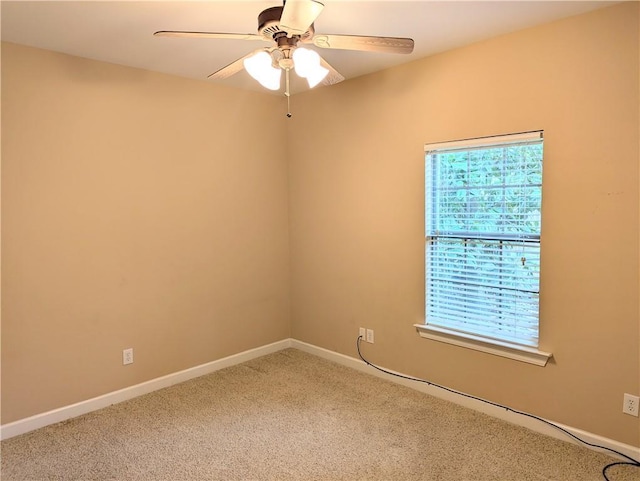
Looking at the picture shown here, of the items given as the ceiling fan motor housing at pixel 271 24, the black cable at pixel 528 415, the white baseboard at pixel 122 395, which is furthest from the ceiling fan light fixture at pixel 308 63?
the white baseboard at pixel 122 395

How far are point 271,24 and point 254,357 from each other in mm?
2958

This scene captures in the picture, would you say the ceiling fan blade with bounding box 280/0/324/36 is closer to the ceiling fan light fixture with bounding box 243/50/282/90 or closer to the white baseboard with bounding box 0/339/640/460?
the ceiling fan light fixture with bounding box 243/50/282/90

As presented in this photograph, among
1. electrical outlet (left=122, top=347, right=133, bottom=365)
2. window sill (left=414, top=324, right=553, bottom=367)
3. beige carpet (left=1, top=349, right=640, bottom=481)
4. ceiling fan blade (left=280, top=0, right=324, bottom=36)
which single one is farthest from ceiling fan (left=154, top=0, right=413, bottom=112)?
electrical outlet (left=122, top=347, right=133, bottom=365)

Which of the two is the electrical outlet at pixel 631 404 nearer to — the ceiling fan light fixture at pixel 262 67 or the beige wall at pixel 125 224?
the ceiling fan light fixture at pixel 262 67

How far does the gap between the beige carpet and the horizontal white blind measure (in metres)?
0.62

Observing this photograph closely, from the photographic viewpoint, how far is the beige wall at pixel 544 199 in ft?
7.48

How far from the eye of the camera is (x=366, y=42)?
1.86 meters

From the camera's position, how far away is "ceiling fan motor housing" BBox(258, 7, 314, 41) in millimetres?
1746

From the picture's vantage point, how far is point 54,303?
2.80m

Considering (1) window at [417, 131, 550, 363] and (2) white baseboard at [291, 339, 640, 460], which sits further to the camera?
(1) window at [417, 131, 550, 363]

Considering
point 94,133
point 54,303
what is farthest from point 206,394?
point 94,133

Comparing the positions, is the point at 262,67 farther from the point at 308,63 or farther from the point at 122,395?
the point at 122,395

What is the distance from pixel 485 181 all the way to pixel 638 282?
100 cm

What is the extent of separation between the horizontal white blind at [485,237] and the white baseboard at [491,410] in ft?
1.58
